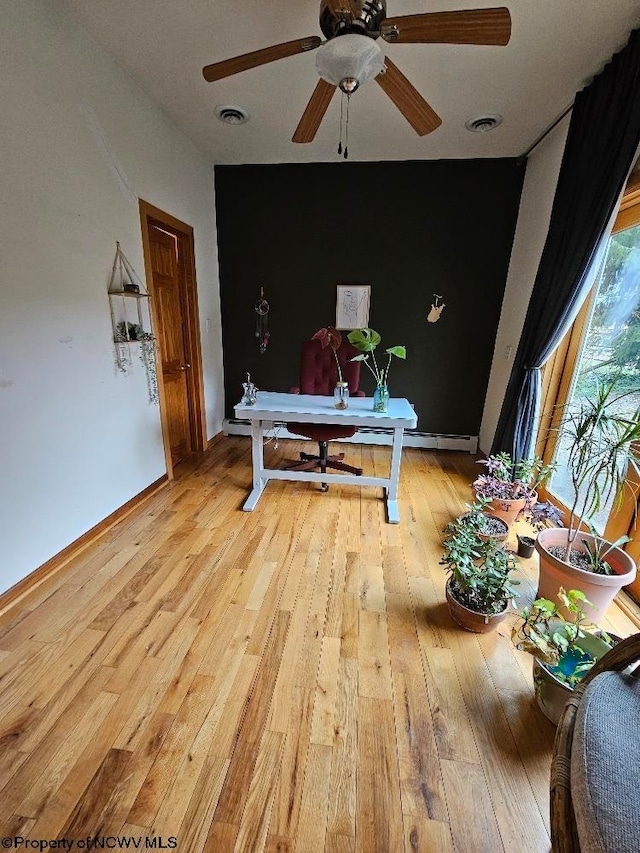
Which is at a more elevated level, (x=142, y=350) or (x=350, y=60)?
(x=350, y=60)

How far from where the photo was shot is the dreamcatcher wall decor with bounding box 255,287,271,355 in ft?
11.8

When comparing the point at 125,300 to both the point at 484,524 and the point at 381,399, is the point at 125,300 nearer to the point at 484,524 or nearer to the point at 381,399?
the point at 381,399

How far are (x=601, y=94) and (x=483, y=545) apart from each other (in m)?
2.53

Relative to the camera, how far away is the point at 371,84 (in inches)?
83.5

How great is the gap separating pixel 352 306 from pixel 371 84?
163 cm

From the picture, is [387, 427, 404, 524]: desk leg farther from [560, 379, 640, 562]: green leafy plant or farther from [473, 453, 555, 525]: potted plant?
[560, 379, 640, 562]: green leafy plant

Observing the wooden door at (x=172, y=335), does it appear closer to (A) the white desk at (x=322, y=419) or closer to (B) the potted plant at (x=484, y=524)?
(A) the white desk at (x=322, y=419)

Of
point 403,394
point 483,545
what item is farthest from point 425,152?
point 483,545

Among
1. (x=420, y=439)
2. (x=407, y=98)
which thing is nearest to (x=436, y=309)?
(x=420, y=439)

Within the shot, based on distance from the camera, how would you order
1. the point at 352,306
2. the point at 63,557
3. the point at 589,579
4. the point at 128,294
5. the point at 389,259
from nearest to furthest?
1. the point at 589,579
2. the point at 63,557
3. the point at 128,294
4. the point at 389,259
5. the point at 352,306

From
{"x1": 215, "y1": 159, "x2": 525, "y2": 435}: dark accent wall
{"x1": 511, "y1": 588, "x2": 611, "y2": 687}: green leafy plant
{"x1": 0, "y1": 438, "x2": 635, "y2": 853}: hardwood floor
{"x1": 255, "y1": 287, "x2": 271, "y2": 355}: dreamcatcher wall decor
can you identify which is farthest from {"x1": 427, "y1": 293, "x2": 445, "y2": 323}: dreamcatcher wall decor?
{"x1": 511, "y1": 588, "x2": 611, "y2": 687}: green leafy plant

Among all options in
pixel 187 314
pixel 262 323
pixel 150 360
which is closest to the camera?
pixel 150 360

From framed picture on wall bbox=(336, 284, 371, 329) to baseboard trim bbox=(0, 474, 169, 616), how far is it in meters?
2.36

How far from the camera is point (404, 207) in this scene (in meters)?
3.23
